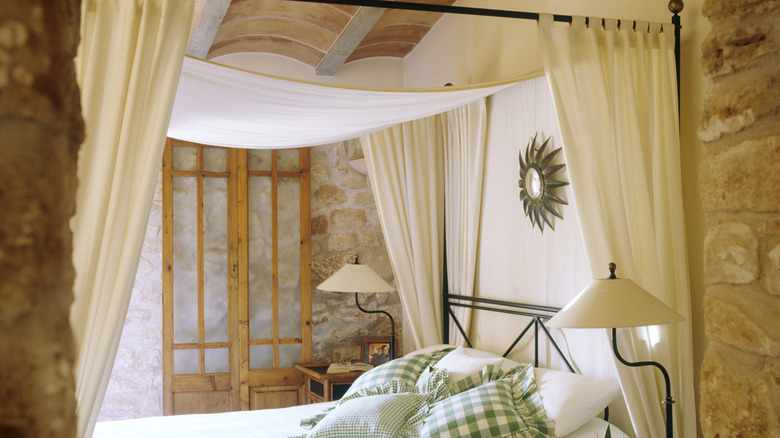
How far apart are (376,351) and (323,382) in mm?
575

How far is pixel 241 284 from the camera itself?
4906 millimetres

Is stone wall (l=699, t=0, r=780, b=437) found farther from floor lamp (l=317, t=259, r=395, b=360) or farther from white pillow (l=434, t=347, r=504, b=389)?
floor lamp (l=317, t=259, r=395, b=360)

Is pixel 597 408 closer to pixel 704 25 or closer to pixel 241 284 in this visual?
pixel 704 25

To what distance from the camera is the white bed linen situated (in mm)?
3031

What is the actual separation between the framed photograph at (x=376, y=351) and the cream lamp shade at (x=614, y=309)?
2.88m

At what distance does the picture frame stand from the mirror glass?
2086 mm

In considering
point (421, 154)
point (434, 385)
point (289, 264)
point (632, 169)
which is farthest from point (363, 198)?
point (632, 169)

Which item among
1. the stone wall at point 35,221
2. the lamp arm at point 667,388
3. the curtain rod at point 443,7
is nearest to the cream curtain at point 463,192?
the curtain rod at point 443,7

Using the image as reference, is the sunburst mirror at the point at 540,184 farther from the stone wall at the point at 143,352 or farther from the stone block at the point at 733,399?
the stone wall at the point at 143,352

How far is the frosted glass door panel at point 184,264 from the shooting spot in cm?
483

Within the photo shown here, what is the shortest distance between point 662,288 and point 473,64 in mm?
2122

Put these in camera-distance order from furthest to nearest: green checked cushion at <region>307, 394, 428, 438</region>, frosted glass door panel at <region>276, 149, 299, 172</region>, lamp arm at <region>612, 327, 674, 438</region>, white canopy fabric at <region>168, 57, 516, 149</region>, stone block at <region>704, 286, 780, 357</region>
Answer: frosted glass door panel at <region>276, 149, 299, 172</region>, white canopy fabric at <region>168, 57, 516, 149</region>, green checked cushion at <region>307, 394, 428, 438</region>, lamp arm at <region>612, 327, 674, 438</region>, stone block at <region>704, 286, 780, 357</region>

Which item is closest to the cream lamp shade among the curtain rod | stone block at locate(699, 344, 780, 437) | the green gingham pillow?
stone block at locate(699, 344, 780, 437)

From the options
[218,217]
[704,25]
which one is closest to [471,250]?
[704,25]
